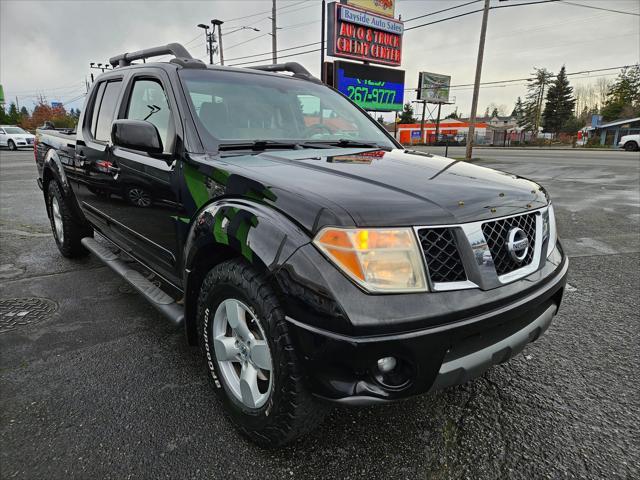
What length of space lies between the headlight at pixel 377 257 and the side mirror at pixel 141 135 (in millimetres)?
1302

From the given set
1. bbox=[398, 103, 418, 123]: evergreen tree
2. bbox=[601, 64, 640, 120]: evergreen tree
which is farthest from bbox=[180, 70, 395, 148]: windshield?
bbox=[398, 103, 418, 123]: evergreen tree

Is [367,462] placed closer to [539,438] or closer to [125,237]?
[539,438]

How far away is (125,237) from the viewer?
3.19 metres

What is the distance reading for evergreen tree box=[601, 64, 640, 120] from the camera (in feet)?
203

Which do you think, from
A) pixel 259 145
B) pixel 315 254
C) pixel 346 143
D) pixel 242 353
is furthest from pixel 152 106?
pixel 315 254

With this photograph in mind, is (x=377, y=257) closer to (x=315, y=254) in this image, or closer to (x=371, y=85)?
(x=315, y=254)

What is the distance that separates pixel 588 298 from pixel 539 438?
83.2 inches

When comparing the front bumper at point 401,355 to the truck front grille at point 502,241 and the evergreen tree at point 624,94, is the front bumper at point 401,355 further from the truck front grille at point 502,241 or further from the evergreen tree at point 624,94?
the evergreen tree at point 624,94

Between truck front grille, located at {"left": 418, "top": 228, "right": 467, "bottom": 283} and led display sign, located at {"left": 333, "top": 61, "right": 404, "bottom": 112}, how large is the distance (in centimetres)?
1370

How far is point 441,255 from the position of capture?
1.58 meters

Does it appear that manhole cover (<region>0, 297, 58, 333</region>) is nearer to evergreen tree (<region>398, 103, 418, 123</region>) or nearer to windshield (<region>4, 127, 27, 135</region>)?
windshield (<region>4, 127, 27, 135</region>)

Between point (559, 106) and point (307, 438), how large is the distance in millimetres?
80381

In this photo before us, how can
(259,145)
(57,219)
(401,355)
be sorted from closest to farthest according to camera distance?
1. (401,355)
2. (259,145)
3. (57,219)

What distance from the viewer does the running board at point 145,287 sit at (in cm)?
238
